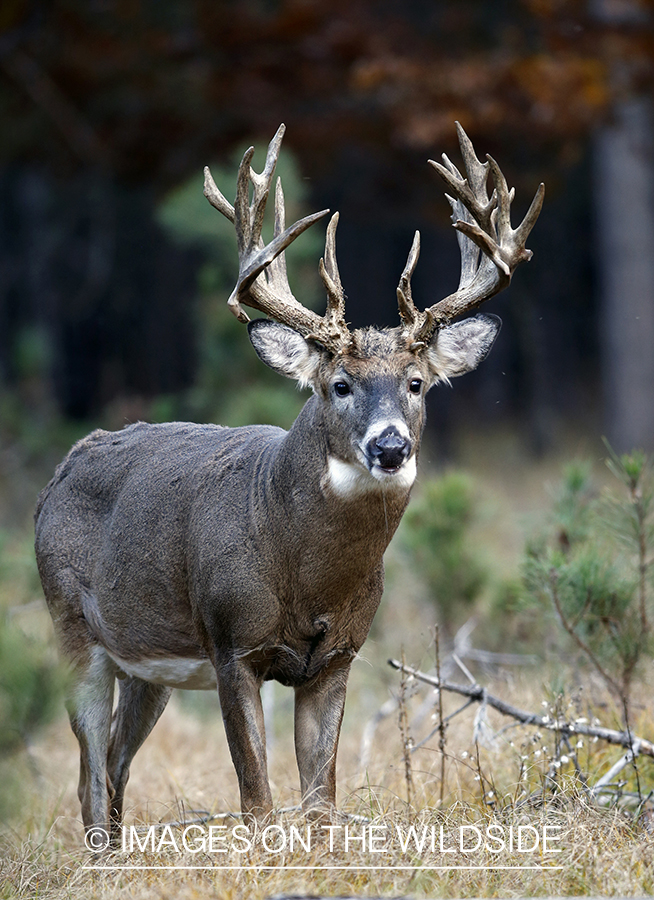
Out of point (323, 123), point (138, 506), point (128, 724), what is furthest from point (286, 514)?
point (323, 123)

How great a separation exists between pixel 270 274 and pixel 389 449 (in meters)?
1.01

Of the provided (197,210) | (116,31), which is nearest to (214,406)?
(197,210)

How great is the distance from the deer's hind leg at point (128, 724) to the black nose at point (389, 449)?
5.80ft

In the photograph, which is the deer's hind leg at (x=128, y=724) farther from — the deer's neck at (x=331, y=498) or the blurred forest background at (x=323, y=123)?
the blurred forest background at (x=323, y=123)

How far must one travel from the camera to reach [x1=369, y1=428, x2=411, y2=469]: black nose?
12.4 feet

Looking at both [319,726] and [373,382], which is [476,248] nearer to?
[373,382]

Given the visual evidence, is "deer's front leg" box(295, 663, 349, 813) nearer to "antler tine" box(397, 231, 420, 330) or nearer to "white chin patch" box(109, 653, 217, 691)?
"white chin patch" box(109, 653, 217, 691)

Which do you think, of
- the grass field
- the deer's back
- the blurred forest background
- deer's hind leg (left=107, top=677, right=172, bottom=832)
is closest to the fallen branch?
the grass field

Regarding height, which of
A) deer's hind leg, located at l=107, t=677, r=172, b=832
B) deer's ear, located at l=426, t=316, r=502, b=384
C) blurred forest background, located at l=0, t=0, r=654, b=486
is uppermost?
blurred forest background, located at l=0, t=0, r=654, b=486

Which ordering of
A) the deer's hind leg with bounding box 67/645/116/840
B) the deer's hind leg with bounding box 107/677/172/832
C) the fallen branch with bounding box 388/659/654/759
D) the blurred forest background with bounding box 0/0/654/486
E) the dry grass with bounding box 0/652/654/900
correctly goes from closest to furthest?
the dry grass with bounding box 0/652/654/900 → the fallen branch with bounding box 388/659/654/759 → the deer's hind leg with bounding box 67/645/116/840 → the deer's hind leg with bounding box 107/677/172/832 → the blurred forest background with bounding box 0/0/654/486

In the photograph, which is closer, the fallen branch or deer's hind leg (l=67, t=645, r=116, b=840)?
the fallen branch

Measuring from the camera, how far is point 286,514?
417 cm

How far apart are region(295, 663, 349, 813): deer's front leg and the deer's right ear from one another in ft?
3.47

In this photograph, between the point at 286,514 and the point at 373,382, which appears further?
the point at 286,514
